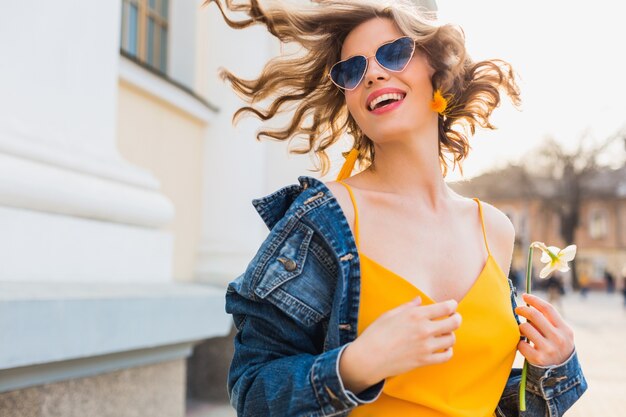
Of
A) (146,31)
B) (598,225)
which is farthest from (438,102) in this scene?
(598,225)

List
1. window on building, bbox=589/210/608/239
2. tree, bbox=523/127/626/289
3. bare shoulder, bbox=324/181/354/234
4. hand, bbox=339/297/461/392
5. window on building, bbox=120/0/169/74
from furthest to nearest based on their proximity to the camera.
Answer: window on building, bbox=589/210/608/239, tree, bbox=523/127/626/289, window on building, bbox=120/0/169/74, bare shoulder, bbox=324/181/354/234, hand, bbox=339/297/461/392

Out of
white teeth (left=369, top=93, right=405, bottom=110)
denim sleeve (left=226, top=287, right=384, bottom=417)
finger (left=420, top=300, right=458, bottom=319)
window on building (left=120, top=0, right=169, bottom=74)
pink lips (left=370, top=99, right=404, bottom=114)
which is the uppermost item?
window on building (left=120, top=0, right=169, bottom=74)

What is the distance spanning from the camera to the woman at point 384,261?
45.8 inches

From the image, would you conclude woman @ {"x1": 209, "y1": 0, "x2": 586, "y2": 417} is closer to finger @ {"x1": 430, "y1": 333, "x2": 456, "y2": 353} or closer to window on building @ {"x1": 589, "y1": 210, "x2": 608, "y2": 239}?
finger @ {"x1": 430, "y1": 333, "x2": 456, "y2": 353}

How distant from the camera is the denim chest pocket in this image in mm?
1236

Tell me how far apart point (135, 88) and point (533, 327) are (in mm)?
3554

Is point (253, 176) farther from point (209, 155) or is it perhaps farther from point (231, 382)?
point (231, 382)

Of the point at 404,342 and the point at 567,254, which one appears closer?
the point at 404,342

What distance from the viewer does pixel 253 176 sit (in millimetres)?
5281

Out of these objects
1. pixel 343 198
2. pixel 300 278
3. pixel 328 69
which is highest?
pixel 328 69

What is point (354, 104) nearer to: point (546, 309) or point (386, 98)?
point (386, 98)

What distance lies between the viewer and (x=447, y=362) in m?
1.31

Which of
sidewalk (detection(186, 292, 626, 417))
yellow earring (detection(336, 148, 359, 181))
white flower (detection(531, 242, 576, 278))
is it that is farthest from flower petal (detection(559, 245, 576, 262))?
sidewalk (detection(186, 292, 626, 417))

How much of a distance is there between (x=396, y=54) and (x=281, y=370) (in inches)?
A: 26.6
